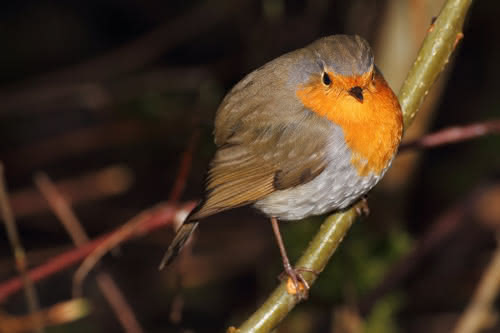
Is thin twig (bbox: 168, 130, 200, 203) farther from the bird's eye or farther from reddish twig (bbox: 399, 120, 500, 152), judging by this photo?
reddish twig (bbox: 399, 120, 500, 152)

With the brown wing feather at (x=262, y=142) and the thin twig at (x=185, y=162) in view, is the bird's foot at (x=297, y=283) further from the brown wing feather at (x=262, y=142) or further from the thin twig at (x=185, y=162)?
the thin twig at (x=185, y=162)

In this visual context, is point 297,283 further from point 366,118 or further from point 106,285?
point 106,285

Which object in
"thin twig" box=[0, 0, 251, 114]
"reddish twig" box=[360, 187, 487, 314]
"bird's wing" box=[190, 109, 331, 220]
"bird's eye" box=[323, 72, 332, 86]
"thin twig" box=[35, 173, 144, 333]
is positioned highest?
"bird's eye" box=[323, 72, 332, 86]

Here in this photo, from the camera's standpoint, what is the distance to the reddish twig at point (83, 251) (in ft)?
10.00

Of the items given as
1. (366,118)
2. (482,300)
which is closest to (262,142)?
(366,118)

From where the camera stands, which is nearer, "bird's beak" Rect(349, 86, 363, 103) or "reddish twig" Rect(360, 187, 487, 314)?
"bird's beak" Rect(349, 86, 363, 103)

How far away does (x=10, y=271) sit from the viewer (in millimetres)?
4938

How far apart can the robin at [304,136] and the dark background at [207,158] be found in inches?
48.3

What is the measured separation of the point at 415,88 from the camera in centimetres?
275

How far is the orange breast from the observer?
279 cm

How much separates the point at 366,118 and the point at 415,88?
8.0 inches

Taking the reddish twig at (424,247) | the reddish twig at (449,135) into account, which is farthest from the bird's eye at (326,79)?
the reddish twig at (424,247)

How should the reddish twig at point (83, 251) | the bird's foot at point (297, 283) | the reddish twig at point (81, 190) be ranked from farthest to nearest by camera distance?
the reddish twig at point (81, 190), the reddish twig at point (83, 251), the bird's foot at point (297, 283)

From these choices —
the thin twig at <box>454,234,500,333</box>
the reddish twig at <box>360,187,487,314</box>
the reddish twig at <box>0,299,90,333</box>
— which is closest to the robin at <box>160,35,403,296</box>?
the reddish twig at <box>0,299,90,333</box>
